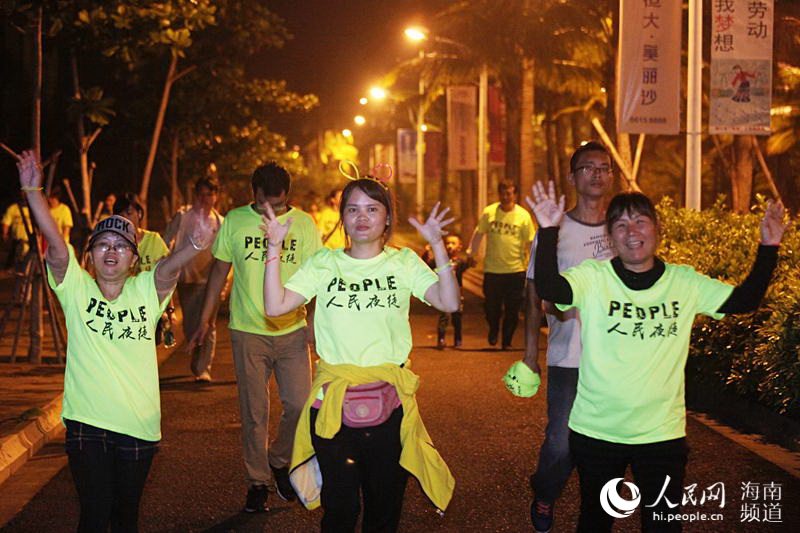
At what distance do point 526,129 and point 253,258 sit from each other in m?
25.8

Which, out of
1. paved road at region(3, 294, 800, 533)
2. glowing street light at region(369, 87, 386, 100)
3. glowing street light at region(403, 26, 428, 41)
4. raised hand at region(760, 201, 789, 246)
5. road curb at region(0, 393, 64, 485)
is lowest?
paved road at region(3, 294, 800, 533)

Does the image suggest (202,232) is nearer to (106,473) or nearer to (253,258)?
(106,473)

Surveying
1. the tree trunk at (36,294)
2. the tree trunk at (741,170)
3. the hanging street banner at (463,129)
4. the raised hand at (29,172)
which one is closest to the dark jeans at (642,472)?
the raised hand at (29,172)

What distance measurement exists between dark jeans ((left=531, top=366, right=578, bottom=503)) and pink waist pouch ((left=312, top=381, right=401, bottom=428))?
134 centimetres

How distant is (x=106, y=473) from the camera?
4.95 metres

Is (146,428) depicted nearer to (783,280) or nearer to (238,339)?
(238,339)

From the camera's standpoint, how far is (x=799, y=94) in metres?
34.4

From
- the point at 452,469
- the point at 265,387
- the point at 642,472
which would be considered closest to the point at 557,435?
the point at 642,472

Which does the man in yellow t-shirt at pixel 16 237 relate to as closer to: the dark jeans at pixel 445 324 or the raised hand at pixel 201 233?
the dark jeans at pixel 445 324

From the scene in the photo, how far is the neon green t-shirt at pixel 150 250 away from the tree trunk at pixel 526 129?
22416 millimetres

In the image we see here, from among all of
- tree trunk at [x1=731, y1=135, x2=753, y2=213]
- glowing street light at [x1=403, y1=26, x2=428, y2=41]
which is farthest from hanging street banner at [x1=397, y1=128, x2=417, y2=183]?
tree trunk at [x1=731, y1=135, x2=753, y2=213]

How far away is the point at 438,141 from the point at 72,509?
165 ft

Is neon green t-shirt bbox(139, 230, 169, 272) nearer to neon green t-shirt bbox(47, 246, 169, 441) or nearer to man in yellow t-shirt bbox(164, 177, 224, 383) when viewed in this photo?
man in yellow t-shirt bbox(164, 177, 224, 383)

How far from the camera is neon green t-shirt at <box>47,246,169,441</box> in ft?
16.4
